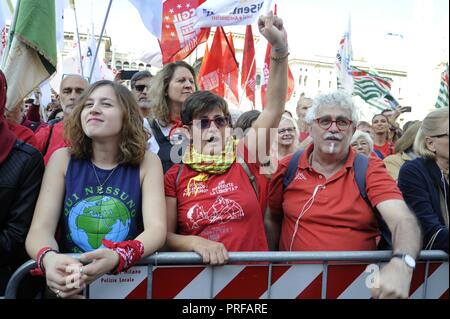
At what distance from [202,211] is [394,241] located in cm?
98

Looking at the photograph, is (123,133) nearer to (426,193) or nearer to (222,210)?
(222,210)

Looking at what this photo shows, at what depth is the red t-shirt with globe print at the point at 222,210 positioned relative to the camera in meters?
2.49

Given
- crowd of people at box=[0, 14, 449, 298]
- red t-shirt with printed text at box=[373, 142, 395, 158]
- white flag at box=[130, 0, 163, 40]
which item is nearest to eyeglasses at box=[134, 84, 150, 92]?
white flag at box=[130, 0, 163, 40]

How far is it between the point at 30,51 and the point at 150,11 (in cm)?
233

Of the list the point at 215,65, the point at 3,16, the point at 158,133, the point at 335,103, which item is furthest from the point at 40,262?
the point at 215,65

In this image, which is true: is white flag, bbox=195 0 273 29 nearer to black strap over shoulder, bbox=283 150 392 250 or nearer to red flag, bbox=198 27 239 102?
red flag, bbox=198 27 239 102

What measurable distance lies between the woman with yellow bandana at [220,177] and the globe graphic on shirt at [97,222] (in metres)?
0.28

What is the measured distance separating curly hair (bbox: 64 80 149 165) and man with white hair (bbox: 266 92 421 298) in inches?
34.7

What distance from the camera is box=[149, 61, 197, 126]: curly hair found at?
3.75 m

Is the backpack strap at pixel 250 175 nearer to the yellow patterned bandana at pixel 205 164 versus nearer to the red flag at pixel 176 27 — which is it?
the yellow patterned bandana at pixel 205 164
